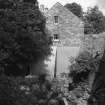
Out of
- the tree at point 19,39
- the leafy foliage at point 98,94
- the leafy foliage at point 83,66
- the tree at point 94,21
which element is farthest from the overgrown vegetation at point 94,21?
the leafy foliage at point 98,94

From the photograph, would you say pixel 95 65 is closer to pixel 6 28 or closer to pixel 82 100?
pixel 82 100

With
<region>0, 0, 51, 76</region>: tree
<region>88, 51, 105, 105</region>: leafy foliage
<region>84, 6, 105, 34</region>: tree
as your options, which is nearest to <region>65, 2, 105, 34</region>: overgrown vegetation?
<region>84, 6, 105, 34</region>: tree

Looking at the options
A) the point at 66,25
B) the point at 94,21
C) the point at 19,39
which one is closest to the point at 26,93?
the point at 19,39

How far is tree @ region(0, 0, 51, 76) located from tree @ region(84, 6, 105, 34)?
23.0m

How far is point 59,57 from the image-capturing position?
13.0m

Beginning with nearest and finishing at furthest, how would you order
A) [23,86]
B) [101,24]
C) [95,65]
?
1. [23,86]
2. [95,65]
3. [101,24]

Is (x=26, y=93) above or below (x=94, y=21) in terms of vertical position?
below

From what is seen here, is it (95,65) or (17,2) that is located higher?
(17,2)

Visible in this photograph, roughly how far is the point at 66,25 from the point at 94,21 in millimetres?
13212

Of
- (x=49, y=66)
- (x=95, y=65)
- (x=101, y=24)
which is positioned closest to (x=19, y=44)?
(x=49, y=66)

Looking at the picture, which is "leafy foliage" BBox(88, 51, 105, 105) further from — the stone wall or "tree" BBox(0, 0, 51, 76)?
"tree" BBox(0, 0, 51, 76)

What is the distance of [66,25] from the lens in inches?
952

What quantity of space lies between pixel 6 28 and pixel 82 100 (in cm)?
555

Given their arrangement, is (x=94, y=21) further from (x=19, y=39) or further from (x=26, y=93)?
(x=26, y=93)
